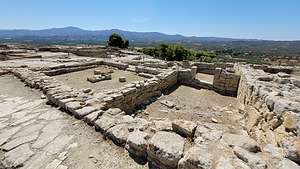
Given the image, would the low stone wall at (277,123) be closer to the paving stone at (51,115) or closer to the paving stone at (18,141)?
the paving stone at (18,141)

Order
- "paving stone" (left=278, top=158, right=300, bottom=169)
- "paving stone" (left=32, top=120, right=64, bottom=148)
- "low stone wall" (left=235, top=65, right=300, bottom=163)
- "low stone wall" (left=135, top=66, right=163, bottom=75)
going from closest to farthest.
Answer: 1. "paving stone" (left=278, top=158, right=300, bottom=169)
2. "low stone wall" (left=235, top=65, right=300, bottom=163)
3. "paving stone" (left=32, top=120, right=64, bottom=148)
4. "low stone wall" (left=135, top=66, right=163, bottom=75)

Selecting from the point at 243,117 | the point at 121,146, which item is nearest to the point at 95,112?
the point at 121,146

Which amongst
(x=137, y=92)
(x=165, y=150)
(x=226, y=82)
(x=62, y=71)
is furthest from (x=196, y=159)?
(x=62, y=71)

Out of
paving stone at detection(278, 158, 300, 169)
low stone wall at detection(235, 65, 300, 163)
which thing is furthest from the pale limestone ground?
low stone wall at detection(235, 65, 300, 163)

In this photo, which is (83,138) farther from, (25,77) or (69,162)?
(25,77)

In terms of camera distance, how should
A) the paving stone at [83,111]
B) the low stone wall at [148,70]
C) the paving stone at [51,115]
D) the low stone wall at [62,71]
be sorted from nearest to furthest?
the paving stone at [83,111] < the paving stone at [51,115] < the low stone wall at [62,71] < the low stone wall at [148,70]

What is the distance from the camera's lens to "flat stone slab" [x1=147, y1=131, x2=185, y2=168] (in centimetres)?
296

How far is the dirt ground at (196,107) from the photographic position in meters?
6.61

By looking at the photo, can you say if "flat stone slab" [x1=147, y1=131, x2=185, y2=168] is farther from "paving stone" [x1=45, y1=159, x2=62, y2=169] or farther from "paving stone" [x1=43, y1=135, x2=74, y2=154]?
"paving stone" [x1=43, y1=135, x2=74, y2=154]

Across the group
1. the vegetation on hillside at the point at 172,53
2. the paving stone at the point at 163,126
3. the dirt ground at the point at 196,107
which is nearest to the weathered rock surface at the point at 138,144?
the paving stone at the point at 163,126

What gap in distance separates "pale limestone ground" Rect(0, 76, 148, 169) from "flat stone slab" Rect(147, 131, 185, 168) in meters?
0.28

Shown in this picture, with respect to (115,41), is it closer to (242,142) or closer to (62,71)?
(62,71)

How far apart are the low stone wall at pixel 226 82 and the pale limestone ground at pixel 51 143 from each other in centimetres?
724

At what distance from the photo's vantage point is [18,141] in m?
3.73
